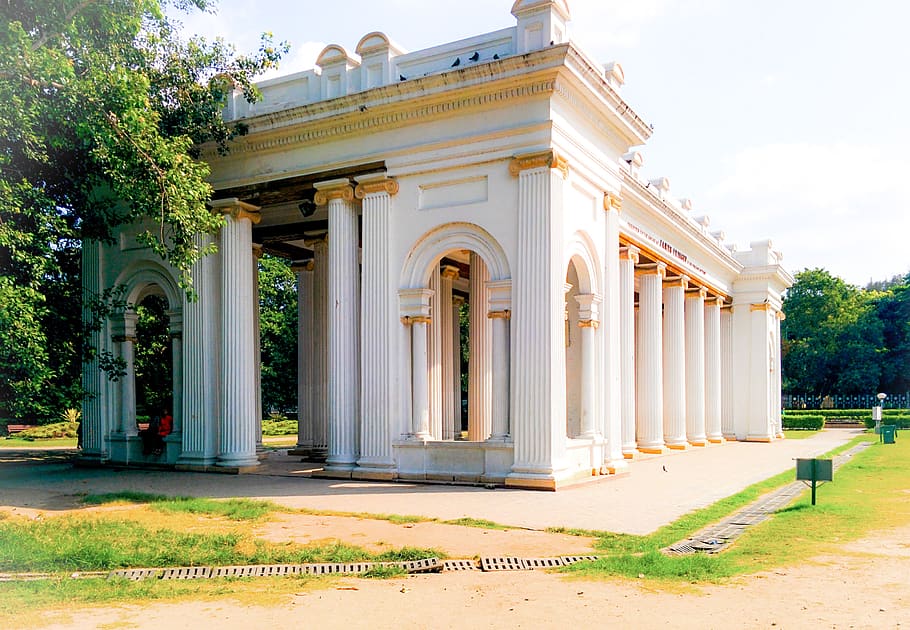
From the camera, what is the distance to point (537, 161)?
14.5 meters

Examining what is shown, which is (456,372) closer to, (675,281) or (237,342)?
(675,281)

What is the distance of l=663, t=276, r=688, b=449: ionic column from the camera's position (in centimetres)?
2719

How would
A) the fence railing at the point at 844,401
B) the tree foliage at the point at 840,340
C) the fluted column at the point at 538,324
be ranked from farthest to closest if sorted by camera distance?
the fence railing at the point at 844,401 < the tree foliage at the point at 840,340 < the fluted column at the point at 538,324

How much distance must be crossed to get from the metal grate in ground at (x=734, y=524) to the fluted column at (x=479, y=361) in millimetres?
6902

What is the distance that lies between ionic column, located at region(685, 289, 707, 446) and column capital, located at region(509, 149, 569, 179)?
16427mm

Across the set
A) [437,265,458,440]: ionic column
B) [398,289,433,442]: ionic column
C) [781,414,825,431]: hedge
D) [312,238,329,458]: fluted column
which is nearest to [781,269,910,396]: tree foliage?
[781,414,825,431]: hedge

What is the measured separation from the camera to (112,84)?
40.6 ft

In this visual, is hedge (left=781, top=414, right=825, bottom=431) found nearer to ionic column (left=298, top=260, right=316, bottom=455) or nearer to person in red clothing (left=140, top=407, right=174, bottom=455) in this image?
ionic column (left=298, top=260, right=316, bottom=455)

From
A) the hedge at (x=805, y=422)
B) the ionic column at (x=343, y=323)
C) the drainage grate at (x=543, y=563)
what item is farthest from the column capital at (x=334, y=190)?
the hedge at (x=805, y=422)

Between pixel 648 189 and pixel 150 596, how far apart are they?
59.4 feet

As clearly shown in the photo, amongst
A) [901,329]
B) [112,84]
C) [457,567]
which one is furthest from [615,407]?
[901,329]

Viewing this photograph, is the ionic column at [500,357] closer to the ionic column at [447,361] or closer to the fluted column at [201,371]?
the fluted column at [201,371]

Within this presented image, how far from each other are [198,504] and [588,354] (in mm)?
8310

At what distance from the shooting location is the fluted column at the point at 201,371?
18.0 m
